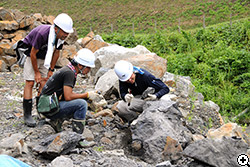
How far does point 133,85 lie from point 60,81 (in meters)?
1.39

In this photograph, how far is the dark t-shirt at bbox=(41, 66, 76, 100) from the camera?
3.50m

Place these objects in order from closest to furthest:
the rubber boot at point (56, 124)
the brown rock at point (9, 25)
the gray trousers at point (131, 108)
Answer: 1. the rubber boot at point (56, 124)
2. the gray trousers at point (131, 108)
3. the brown rock at point (9, 25)

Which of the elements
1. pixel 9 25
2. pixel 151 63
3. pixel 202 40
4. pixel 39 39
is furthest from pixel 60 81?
pixel 202 40

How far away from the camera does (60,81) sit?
360 centimetres

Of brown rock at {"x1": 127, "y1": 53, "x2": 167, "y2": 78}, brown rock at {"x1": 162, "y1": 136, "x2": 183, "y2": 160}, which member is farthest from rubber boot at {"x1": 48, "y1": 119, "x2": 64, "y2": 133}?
brown rock at {"x1": 127, "y1": 53, "x2": 167, "y2": 78}

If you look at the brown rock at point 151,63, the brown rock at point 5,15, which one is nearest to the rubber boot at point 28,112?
the brown rock at point 151,63

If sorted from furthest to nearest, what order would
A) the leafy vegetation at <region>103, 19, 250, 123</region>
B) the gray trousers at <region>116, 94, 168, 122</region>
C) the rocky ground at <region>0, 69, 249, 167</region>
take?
the leafy vegetation at <region>103, 19, 250, 123</region> → the gray trousers at <region>116, 94, 168, 122</region> → the rocky ground at <region>0, 69, 249, 167</region>

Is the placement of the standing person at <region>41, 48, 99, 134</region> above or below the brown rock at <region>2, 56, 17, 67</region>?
above

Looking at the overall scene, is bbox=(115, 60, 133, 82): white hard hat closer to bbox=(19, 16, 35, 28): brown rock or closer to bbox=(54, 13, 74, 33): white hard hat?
bbox=(54, 13, 74, 33): white hard hat

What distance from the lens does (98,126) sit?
14.8ft

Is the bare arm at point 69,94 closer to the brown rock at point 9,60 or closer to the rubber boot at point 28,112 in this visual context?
the rubber boot at point 28,112

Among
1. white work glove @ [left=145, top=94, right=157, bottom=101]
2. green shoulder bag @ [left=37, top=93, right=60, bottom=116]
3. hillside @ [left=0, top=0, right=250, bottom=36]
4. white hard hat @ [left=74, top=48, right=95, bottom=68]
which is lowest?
hillside @ [left=0, top=0, right=250, bottom=36]

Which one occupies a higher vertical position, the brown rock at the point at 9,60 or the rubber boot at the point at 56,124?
the rubber boot at the point at 56,124

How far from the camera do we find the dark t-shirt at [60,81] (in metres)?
3.50
